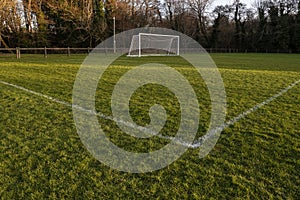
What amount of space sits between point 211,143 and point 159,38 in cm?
2564

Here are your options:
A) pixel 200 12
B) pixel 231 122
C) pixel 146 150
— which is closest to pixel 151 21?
pixel 200 12

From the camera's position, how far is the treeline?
2995 centimetres

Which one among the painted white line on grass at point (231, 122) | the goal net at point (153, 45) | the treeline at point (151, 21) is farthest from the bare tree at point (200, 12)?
the painted white line on grass at point (231, 122)

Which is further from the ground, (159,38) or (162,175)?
(159,38)

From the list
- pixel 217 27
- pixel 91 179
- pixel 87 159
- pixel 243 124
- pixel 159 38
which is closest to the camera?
pixel 91 179

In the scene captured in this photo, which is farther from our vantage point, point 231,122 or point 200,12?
point 200,12

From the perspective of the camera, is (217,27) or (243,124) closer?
(243,124)

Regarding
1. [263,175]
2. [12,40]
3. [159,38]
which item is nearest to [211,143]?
[263,175]

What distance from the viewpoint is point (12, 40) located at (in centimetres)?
2995

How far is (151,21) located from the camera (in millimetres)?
39562

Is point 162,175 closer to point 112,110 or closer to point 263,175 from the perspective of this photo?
point 263,175

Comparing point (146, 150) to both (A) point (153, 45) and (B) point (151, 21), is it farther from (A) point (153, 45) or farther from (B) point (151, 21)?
(B) point (151, 21)

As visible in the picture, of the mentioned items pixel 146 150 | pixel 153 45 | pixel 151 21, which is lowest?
pixel 146 150

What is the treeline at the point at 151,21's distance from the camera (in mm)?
29953
